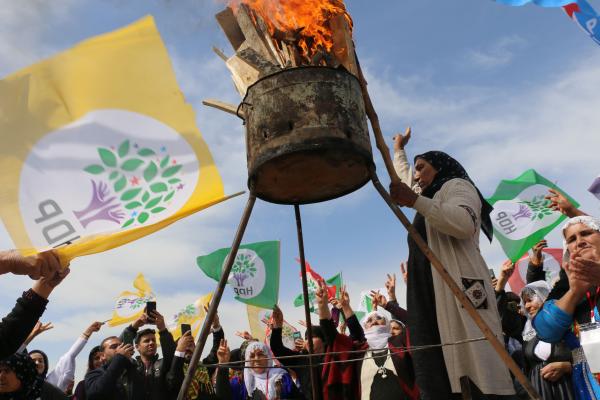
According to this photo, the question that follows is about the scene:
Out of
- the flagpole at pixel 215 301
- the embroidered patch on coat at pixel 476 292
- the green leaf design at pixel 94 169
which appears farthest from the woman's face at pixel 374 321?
the green leaf design at pixel 94 169

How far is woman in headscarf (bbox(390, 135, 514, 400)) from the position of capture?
341 centimetres

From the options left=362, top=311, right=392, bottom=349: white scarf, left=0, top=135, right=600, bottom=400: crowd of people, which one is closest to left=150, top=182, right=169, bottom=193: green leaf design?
left=0, top=135, right=600, bottom=400: crowd of people

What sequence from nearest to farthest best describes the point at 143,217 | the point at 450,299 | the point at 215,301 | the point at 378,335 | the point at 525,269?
the point at 215,301
the point at 143,217
the point at 450,299
the point at 378,335
the point at 525,269

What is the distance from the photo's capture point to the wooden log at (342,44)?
3.79m

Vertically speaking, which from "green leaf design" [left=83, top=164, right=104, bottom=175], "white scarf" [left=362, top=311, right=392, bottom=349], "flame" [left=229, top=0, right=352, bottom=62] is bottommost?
"white scarf" [left=362, top=311, right=392, bottom=349]

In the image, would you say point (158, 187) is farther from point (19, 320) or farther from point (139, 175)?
point (19, 320)

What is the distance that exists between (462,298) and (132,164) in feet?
8.13

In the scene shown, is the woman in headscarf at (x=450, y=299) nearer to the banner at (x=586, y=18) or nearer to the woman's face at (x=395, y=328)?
the banner at (x=586, y=18)

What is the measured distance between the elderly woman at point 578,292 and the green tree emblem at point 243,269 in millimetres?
8038

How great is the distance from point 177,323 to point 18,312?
8.85 m

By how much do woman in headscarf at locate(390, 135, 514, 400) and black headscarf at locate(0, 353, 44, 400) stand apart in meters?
3.66

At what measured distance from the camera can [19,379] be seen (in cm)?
454

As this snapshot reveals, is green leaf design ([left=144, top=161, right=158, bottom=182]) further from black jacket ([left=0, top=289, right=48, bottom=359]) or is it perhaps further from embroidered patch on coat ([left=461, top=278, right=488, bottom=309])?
embroidered patch on coat ([left=461, top=278, right=488, bottom=309])

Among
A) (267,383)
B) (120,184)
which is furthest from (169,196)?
(267,383)
